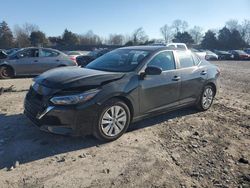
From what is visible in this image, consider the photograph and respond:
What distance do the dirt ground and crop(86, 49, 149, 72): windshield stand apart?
1.27m

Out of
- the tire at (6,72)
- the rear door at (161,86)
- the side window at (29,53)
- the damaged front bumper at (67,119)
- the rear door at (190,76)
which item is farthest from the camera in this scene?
the side window at (29,53)

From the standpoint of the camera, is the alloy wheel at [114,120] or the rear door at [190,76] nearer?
the alloy wheel at [114,120]

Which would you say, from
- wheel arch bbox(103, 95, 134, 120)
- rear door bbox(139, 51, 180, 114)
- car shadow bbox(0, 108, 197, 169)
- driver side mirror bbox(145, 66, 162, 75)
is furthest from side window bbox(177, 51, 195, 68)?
wheel arch bbox(103, 95, 134, 120)

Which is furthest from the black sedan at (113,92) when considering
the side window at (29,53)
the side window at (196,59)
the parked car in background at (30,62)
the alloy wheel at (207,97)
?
the side window at (29,53)

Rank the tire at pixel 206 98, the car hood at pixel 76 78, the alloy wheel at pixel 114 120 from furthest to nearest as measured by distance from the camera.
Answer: the tire at pixel 206 98
the alloy wheel at pixel 114 120
the car hood at pixel 76 78

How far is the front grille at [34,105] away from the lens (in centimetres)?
478

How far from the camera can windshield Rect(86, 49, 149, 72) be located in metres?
5.64

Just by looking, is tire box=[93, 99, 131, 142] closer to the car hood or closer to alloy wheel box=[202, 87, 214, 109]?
the car hood

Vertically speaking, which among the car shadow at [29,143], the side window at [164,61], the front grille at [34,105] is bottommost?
the car shadow at [29,143]

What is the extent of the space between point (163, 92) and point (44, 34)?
222ft

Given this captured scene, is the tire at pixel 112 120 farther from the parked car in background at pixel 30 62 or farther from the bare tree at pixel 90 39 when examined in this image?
the bare tree at pixel 90 39

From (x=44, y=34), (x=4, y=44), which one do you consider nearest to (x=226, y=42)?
(x=44, y=34)

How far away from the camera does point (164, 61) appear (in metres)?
6.08

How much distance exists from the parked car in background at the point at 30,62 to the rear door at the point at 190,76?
7.87 meters
